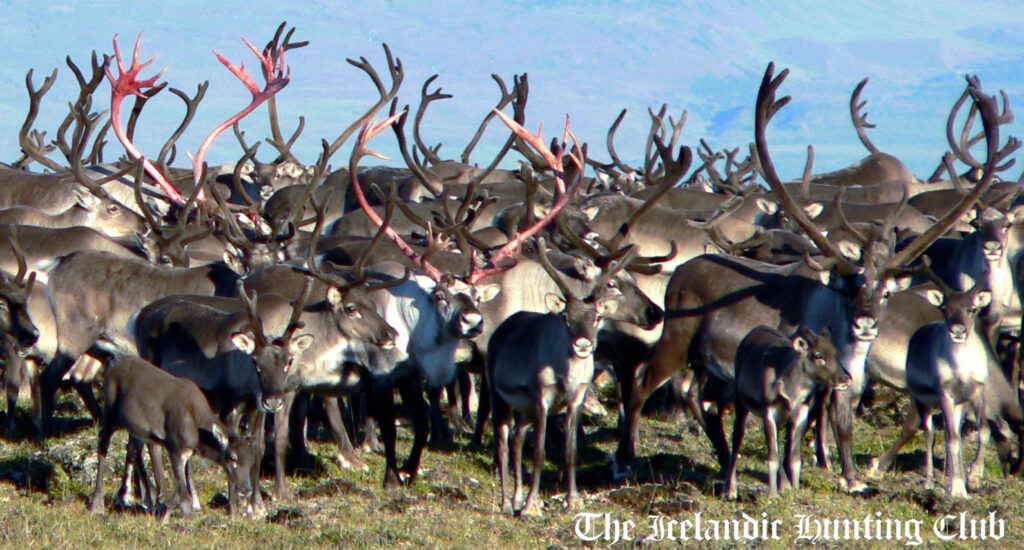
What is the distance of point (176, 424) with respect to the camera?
843 centimetres

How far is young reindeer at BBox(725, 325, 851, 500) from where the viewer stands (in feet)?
30.6

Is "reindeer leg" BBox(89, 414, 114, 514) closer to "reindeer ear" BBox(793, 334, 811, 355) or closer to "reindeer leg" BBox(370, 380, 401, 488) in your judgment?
"reindeer leg" BBox(370, 380, 401, 488)

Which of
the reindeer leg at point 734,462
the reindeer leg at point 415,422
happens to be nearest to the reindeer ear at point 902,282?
the reindeer leg at point 734,462

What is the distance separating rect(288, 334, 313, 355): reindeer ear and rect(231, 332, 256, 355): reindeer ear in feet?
1.09

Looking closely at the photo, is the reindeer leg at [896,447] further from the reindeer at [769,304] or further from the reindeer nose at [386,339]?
the reindeer nose at [386,339]

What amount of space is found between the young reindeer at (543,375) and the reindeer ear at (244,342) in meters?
1.79

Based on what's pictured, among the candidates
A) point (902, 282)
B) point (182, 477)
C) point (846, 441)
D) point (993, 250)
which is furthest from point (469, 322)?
point (993, 250)

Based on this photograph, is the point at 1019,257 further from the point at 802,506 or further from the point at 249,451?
the point at 249,451

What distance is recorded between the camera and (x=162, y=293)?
438 inches

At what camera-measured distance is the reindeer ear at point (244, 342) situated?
8891mm

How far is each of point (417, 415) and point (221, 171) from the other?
13.2 m

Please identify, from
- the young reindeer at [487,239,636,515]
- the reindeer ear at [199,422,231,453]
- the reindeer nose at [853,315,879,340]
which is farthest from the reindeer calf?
the reindeer nose at [853,315,879,340]

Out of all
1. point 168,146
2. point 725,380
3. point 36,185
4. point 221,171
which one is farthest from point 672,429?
point 221,171

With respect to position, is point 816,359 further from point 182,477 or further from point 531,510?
point 182,477
